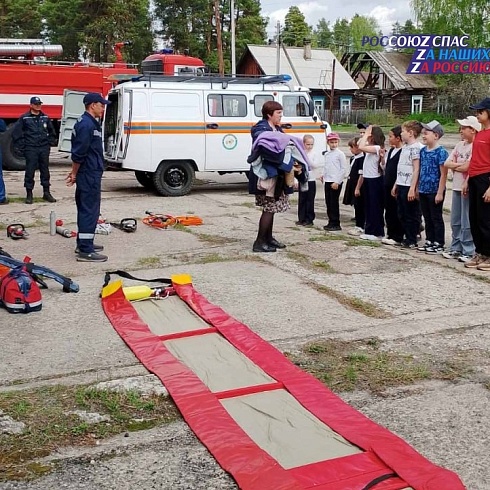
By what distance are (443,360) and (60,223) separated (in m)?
6.79

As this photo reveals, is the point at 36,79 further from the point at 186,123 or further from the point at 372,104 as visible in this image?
the point at 372,104

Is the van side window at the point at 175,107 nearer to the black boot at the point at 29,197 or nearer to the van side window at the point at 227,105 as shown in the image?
the van side window at the point at 227,105

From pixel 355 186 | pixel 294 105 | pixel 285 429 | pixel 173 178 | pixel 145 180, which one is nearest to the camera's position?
pixel 285 429

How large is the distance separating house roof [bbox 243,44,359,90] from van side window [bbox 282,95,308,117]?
124ft

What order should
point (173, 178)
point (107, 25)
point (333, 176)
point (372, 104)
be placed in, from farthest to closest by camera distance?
point (372, 104), point (107, 25), point (173, 178), point (333, 176)

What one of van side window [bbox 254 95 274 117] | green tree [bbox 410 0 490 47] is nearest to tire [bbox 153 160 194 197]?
van side window [bbox 254 95 274 117]

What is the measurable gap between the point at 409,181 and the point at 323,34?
495 feet

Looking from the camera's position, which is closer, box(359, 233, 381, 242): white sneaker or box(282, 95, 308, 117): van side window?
box(359, 233, 381, 242): white sneaker

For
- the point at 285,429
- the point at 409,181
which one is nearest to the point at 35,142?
the point at 409,181

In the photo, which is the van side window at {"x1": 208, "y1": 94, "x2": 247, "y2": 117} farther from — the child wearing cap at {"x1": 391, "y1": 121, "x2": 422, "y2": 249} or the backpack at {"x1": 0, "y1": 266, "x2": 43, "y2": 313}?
the backpack at {"x1": 0, "y1": 266, "x2": 43, "y2": 313}

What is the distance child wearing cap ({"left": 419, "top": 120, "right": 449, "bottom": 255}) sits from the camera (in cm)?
831

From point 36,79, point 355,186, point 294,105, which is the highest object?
point 36,79

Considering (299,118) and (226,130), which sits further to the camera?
(299,118)

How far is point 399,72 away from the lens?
192ft
